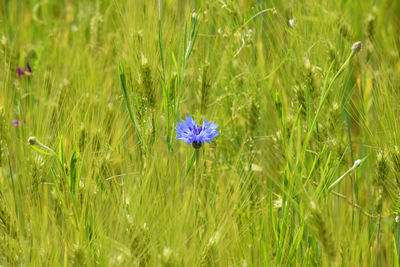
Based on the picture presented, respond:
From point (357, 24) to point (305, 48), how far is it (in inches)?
23.9

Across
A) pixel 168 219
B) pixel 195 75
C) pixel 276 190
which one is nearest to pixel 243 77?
pixel 195 75

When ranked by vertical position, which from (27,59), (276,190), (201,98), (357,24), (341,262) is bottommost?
(341,262)

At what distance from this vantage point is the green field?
2.76 feet

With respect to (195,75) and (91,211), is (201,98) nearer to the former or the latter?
(195,75)

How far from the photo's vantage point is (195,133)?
961 mm

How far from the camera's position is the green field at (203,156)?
84 centimetres

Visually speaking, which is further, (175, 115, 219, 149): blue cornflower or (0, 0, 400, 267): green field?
(175, 115, 219, 149): blue cornflower

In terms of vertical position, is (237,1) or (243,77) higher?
(237,1)

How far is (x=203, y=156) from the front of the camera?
97 centimetres

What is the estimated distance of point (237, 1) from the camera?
125 cm

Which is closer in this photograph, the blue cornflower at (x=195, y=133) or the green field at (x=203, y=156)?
the green field at (x=203, y=156)

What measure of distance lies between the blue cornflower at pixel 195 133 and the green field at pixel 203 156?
0.10 feet

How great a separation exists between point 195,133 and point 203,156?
0.13ft

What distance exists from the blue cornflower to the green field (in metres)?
0.03
